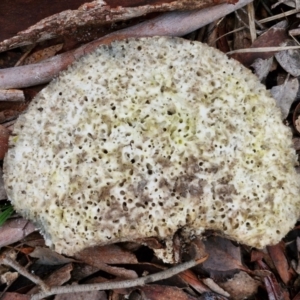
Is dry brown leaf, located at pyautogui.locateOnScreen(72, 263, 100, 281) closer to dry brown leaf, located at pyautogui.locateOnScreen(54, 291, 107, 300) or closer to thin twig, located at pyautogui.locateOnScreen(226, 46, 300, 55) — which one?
Answer: dry brown leaf, located at pyautogui.locateOnScreen(54, 291, 107, 300)

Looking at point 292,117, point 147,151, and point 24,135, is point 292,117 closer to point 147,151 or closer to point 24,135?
point 147,151

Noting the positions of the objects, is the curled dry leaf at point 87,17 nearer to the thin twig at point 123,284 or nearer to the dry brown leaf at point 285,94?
the dry brown leaf at point 285,94

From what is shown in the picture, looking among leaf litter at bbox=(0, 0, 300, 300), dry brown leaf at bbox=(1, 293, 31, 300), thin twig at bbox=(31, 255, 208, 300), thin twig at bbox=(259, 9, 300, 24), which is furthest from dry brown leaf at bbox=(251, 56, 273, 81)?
dry brown leaf at bbox=(1, 293, 31, 300)

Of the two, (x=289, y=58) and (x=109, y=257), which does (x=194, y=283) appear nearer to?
(x=109, y=257)

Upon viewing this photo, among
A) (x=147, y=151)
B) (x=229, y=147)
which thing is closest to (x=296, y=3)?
(x=229, y=147)

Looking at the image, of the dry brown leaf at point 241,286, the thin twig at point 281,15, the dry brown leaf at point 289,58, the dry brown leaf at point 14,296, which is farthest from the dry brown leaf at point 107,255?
the thin twig at point 281,15
